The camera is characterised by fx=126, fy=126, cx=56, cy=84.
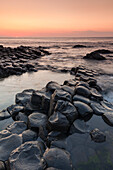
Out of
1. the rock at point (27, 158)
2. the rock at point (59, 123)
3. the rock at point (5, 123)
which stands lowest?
the rock at point (5, 123)

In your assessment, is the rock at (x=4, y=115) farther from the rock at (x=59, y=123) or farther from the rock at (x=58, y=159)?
the rock at (x=58, y=159)

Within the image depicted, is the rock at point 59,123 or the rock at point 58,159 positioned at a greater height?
the rock at point 59,123

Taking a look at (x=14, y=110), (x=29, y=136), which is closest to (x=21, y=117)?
(x=14, y=110)

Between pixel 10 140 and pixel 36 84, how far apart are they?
3.59 metres

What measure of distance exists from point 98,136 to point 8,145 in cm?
160

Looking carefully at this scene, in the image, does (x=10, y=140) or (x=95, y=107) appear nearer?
(x=10, y=140)

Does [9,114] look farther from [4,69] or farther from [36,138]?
[4,69]

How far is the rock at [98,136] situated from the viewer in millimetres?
2297

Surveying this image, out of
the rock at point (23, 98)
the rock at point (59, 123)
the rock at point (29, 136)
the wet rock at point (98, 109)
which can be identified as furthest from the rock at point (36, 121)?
the wet rock at point (98, 109)

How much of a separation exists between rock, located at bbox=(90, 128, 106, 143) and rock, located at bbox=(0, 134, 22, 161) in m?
1.32

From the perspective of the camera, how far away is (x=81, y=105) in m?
3.01

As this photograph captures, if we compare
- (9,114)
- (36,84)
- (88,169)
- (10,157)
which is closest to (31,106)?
(9,114)

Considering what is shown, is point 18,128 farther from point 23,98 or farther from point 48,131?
point 23,98

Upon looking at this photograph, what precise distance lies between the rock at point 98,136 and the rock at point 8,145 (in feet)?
4.35
